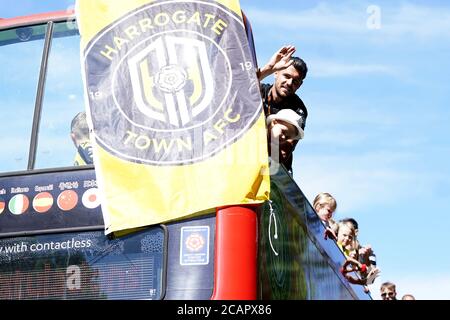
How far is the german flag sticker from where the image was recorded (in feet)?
23.9

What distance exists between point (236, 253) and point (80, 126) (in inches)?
65.3

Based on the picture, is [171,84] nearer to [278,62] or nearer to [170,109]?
[170,109]

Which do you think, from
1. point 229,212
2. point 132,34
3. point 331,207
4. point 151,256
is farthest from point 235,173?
point 331,207

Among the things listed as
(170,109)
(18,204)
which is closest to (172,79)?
(170,109)

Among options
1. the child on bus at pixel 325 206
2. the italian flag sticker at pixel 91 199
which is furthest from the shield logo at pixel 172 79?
the child on bus at pixel 325 206

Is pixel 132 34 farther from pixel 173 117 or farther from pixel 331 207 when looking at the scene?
pixel 331 207

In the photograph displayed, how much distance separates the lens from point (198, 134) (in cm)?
725

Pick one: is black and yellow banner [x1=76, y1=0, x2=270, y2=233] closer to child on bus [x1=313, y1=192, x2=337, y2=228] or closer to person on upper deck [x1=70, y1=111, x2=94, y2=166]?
person on upper deck [x1=70, y1=111, x2=94, y2=166]

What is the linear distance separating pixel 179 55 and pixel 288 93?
1.06 meters

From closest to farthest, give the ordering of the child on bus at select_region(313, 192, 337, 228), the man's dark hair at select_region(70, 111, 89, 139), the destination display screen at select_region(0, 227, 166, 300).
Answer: the destination display screen at select_region(0, 227, 166, 300) < the man's dark hair at select_region(70, 111, 89, 139) < the child on bus at select_region(313, 192, 337, 228)

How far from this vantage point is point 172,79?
7434 millimetres

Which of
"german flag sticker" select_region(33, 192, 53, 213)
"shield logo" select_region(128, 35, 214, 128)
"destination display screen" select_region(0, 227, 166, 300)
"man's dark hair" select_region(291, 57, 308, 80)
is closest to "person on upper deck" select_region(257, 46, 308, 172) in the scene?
"man's dark hair" select_region(291, 57, 308, 80)

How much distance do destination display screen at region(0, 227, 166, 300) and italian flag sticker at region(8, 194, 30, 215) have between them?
208 millimetres

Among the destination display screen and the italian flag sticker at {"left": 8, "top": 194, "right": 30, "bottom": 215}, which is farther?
the italian flag sticker at {"left": 8, "top": 194, "right": 30, "bottom": 215}
